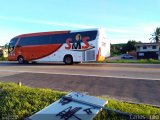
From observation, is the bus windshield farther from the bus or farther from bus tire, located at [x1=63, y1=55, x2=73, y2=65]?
bus tire, located at [x1=63, y1=55, x2=73, y2=65]

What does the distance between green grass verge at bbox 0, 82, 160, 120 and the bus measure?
13912mm

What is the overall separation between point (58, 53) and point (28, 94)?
52.5ft

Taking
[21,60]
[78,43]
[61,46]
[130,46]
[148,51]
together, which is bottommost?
[21,60]

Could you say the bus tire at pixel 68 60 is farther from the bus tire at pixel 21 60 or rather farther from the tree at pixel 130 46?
the tree at pixel 130 46

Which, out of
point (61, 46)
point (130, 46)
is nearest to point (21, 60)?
point (61, 46)

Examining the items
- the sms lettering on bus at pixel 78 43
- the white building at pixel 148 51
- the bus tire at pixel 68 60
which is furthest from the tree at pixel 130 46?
the sms lettering on bus at pixel 78 43

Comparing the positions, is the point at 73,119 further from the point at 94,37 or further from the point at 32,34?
the point at 32,34

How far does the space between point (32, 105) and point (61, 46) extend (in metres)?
16.5

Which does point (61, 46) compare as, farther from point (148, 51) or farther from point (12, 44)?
point (148, 51)

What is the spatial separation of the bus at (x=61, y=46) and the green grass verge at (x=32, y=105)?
13912 mm

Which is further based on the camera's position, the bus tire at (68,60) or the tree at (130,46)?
the tree at (130,46)

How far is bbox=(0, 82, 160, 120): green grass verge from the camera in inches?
223

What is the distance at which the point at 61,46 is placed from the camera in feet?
75.4

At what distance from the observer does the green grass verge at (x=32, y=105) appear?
568cm
